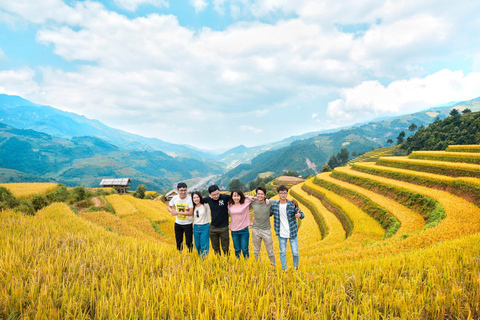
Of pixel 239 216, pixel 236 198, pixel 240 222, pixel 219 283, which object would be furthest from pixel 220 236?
pixel 219 283

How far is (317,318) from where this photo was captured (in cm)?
218

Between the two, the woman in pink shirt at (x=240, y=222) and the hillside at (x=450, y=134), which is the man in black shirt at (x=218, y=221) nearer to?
the woman in pink shirt at (x=240, y=222)

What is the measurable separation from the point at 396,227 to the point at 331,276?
39.5 ft

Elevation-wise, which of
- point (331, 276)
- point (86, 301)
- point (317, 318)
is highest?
point (86, 301)

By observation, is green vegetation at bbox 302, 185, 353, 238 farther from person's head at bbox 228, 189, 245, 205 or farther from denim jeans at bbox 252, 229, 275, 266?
person's head at bbox 228, 189, 245, 205

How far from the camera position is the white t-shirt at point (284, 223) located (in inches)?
230

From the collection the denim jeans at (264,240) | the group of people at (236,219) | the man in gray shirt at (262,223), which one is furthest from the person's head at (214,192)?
the denim jeans at (264,240)

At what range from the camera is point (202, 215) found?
19.1 feet

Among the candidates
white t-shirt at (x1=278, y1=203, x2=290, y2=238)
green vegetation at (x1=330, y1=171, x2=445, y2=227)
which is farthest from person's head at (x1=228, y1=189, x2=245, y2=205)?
green vegetation at (x1=330, y1=171, x2=445, y2=227)

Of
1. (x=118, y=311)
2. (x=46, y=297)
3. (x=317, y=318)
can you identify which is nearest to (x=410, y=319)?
(x=317, y=318)

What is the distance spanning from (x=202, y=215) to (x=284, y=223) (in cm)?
249

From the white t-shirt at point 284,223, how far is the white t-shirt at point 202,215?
218 centimetres

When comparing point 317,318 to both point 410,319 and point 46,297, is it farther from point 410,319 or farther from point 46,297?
point 46,297

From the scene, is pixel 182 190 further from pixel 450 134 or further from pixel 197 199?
pixel 450 134
